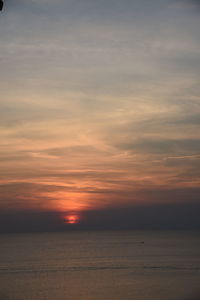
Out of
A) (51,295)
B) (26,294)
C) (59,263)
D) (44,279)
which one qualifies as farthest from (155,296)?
(59,263)

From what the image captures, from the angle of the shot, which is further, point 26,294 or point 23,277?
point 23,277

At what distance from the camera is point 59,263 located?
4291 inches

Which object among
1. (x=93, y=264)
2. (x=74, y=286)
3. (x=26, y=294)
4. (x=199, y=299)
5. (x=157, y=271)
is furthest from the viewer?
(x=93, y=264)

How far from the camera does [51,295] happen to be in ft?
213

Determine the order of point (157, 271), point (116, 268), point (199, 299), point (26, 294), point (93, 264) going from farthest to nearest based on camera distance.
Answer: point (93, 264) < point (116, 268) < point (157, 271) < point (26, 294) < point (199, 299)

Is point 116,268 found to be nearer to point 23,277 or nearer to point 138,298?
point 23,277

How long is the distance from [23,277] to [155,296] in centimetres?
3283

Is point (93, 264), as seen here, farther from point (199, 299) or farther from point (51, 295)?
point (199, 299)

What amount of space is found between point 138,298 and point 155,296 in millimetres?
3380

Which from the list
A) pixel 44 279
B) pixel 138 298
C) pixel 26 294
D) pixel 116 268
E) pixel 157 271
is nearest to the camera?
pixel 138 298

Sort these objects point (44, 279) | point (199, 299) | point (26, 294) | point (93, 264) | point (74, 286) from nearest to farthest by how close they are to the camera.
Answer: point (199, 299), point (26, 294), point (74, 286), point (44, 279), point (93, 264)

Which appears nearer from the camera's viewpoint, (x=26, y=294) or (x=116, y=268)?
(x=26, y=294)

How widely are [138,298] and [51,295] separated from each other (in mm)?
15043

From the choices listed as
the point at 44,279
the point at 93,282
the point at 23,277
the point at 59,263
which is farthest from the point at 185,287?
the point at 59,263
